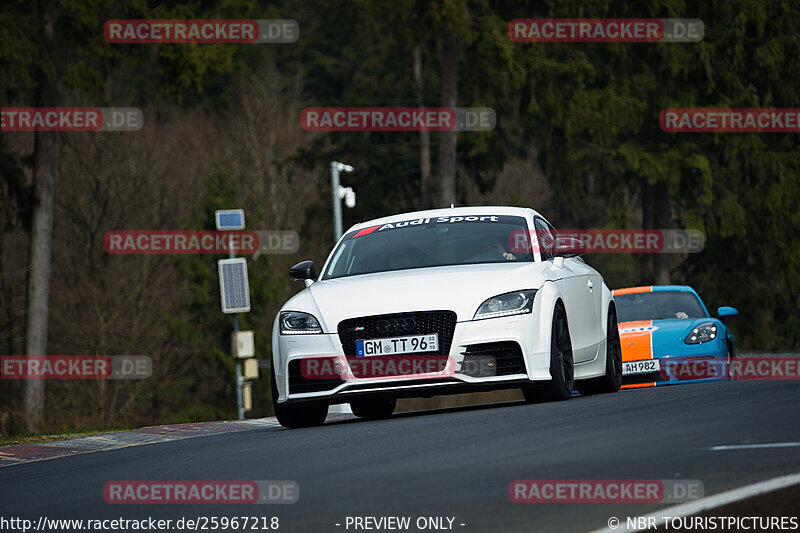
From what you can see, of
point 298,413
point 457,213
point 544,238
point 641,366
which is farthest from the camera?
point 641,366

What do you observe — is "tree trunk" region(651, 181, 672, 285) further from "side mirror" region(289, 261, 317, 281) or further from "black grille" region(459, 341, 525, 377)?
"black grille" region(459, 341, 525, 377)

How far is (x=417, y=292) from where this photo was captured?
1184 centimetres

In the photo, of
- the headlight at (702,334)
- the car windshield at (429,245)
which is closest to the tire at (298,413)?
the car windshield at (429,245)

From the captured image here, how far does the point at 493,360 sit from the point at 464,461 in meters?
3.35

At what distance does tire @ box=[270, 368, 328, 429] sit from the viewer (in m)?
12.4

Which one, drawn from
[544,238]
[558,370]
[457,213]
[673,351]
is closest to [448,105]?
[673,351]

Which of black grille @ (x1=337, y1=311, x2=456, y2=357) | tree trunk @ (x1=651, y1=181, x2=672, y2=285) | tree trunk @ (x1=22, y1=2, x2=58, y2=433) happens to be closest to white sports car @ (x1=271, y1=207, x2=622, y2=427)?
black grille @ (x1=337, y1=311, x2=456, y2=357)

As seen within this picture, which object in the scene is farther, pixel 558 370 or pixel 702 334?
→ pixel 702 334

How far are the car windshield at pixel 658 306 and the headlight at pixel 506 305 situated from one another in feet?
25.6

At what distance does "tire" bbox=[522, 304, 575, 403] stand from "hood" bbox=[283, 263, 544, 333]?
45 cm

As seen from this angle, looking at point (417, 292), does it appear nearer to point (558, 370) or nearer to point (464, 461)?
point (558, 370)

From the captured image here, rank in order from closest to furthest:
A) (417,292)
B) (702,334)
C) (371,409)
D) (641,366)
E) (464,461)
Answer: (464,461) < (417,292) < (371,409) < (641,366) < (702,334)

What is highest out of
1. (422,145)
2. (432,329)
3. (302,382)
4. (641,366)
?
(422,145)

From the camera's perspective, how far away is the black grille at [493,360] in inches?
460
